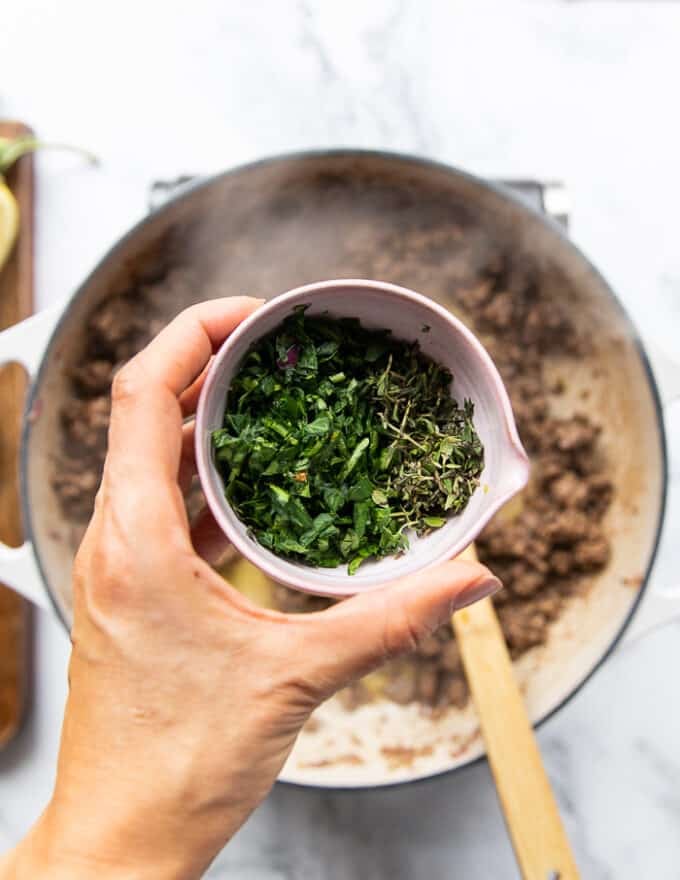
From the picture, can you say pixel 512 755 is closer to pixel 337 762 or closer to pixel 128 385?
pixel 337 762

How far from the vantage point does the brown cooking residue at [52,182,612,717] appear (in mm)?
1296

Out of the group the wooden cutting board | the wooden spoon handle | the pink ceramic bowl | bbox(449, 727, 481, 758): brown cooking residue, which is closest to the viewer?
the pink ceramic bowl

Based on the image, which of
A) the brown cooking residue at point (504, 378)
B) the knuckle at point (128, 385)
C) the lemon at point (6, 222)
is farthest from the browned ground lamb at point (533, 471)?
the knuckle at point (128, 385)

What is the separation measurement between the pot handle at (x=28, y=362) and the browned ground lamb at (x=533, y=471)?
0.12 metres

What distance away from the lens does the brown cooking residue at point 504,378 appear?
130 cm

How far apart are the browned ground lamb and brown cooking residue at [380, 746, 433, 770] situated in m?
0.07

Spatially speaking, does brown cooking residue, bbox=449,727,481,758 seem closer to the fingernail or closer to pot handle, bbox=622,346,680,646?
pot handle, bbox=622,346,680,646

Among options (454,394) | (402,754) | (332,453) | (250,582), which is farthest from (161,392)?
(402,754)

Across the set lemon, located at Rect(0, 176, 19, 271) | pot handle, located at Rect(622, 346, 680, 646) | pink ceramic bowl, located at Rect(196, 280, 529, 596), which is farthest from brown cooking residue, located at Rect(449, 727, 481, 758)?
lemon, located at Rect(0, 176, 19, 271)

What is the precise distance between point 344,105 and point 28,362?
28.0 inches

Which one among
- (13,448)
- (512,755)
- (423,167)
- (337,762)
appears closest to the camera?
(512,755)

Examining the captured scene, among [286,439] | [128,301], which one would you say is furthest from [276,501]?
[128,301]

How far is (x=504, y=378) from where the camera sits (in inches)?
52.2

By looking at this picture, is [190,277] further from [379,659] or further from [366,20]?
[379,659]
